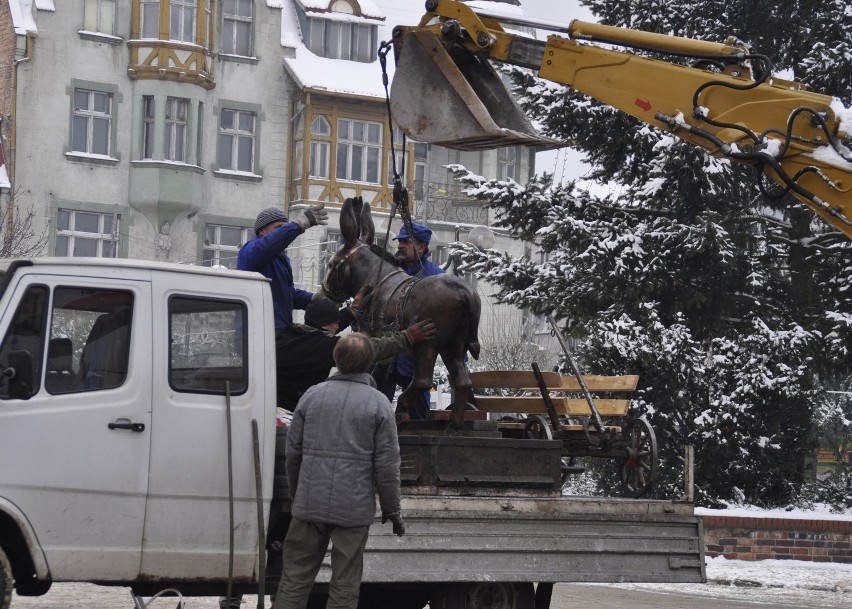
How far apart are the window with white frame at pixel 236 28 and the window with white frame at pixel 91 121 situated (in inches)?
151

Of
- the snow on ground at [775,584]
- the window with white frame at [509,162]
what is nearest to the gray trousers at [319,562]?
the snow on ground at [775,584]

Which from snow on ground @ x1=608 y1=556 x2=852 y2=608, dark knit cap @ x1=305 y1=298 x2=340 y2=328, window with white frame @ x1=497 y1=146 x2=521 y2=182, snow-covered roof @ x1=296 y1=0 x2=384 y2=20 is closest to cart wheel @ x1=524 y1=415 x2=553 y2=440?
dark knit cap @ x1=305 y1=298 x2=340 y2=328

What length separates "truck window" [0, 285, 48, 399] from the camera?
8.25 meters

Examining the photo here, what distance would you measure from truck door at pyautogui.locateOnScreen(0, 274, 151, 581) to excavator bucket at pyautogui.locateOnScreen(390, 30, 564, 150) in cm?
283

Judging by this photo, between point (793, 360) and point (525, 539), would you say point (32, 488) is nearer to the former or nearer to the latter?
point (525, 539)

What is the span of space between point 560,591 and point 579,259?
6.77 m

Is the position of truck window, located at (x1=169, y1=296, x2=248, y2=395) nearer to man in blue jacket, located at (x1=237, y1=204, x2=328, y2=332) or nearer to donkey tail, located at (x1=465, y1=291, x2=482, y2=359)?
man in blue jacket, located at (x1=237, y1=204, x2=328, y2=332)

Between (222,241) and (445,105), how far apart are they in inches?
1323

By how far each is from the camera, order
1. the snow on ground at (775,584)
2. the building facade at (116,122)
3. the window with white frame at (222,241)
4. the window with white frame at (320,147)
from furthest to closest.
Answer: the window with white frame at (320,147) → the window with white frame at (222,241) → the building facade at (116,122) → the snow on ground at (775,584)

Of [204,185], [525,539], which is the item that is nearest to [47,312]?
[525,539]

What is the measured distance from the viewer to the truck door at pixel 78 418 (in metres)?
8.20

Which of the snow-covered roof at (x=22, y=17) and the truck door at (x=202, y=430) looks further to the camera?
the snow-covered roof at (x=22, y=17)

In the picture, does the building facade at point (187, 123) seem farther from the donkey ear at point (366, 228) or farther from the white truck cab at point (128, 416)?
the white truck cab at point (128, 416)

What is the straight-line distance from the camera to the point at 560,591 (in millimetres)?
15148
